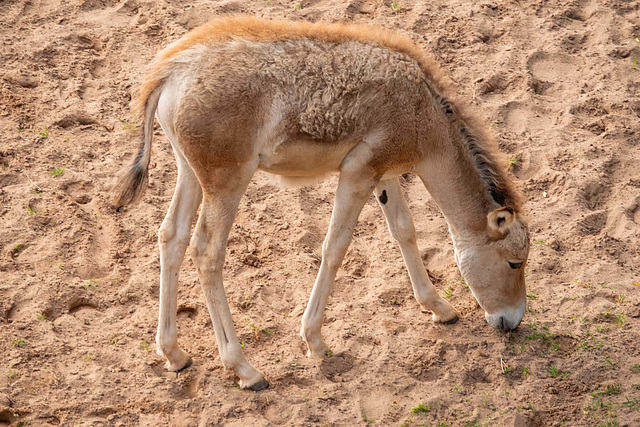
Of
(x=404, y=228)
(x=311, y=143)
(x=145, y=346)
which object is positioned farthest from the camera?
(x=404, y=228)

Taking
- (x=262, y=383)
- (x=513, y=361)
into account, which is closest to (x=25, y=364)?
(x=262, y=383)

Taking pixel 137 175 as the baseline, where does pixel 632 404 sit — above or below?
below

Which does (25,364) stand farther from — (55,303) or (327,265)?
(327,265)

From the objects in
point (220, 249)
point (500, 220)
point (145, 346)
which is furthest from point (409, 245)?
point (145, 346)

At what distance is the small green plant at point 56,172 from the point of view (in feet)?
25.1

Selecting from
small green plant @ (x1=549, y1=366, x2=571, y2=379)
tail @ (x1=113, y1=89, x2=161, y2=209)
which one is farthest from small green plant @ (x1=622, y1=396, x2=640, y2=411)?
tail @ (x1=113, y1=89, x2=161, y2=209)

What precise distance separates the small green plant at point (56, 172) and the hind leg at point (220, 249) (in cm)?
252

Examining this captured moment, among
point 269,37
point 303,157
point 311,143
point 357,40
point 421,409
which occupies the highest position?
point 269,37

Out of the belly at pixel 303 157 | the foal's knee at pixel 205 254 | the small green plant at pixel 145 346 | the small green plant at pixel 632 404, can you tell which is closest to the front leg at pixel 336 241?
the belly at pixel 303 157

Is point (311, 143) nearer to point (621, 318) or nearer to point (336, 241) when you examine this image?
point (336, 241)

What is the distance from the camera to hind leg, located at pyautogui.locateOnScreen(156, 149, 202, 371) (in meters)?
5.98

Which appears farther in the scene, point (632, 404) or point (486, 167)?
point (486, 167)

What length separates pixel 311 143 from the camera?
225 inches

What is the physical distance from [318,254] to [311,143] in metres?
1.80
